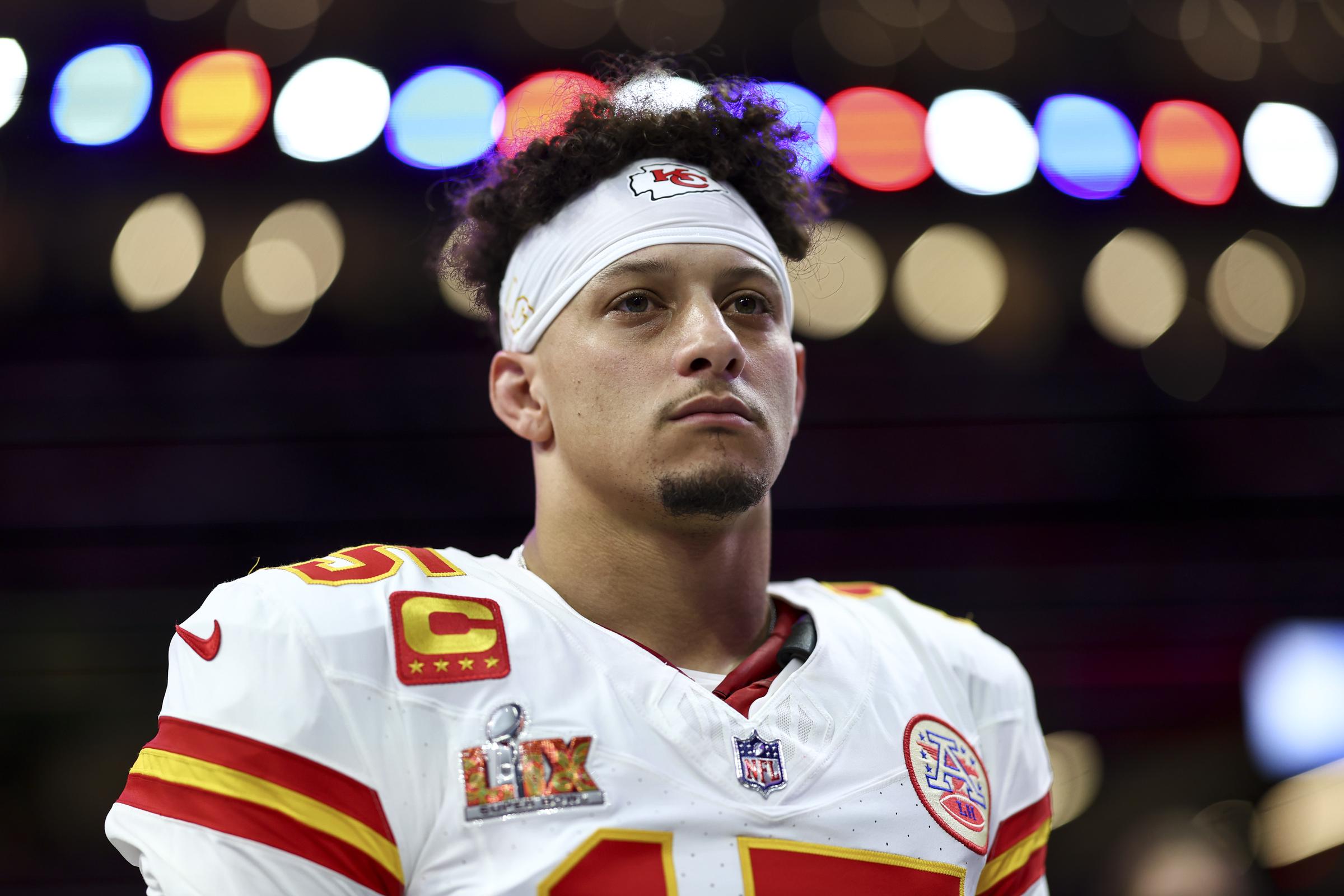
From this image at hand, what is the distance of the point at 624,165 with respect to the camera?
1.86m

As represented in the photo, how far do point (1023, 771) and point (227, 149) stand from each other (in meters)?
3.60

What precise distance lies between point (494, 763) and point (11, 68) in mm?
3426

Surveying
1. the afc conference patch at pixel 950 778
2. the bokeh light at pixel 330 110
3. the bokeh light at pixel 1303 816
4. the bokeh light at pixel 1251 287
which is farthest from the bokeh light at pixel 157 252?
the bokeh light at pixel 1303 816

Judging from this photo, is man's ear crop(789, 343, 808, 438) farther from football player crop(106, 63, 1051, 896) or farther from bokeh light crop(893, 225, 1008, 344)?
bokeh light crop(893, 225, 1008, 344)

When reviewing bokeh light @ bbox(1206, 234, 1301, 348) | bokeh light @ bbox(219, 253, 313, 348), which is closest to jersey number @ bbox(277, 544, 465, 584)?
bokeh light @ bbox(219, 253, 313, 348)

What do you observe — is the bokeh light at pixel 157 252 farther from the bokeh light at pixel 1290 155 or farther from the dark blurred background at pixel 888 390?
the bokeh light at pixel 1290 155

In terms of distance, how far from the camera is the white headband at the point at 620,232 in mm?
1728

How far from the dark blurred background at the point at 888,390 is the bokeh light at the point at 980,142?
2cm

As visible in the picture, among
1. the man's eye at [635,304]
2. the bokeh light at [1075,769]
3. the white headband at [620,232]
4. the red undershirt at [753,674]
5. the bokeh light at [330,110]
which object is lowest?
the bokeh light at [1075,769]

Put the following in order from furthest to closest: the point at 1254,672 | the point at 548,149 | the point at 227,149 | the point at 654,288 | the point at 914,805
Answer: the point at 1254,672
the point at 227,149
the point at 548,149
the point at 654,288
the point at 914,805

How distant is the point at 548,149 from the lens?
1898 mm

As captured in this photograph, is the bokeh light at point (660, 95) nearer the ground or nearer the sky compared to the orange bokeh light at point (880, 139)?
nearer the ground

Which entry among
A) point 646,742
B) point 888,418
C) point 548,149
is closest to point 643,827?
point 646,742

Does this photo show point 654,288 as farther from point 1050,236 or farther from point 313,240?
point 1050,236
